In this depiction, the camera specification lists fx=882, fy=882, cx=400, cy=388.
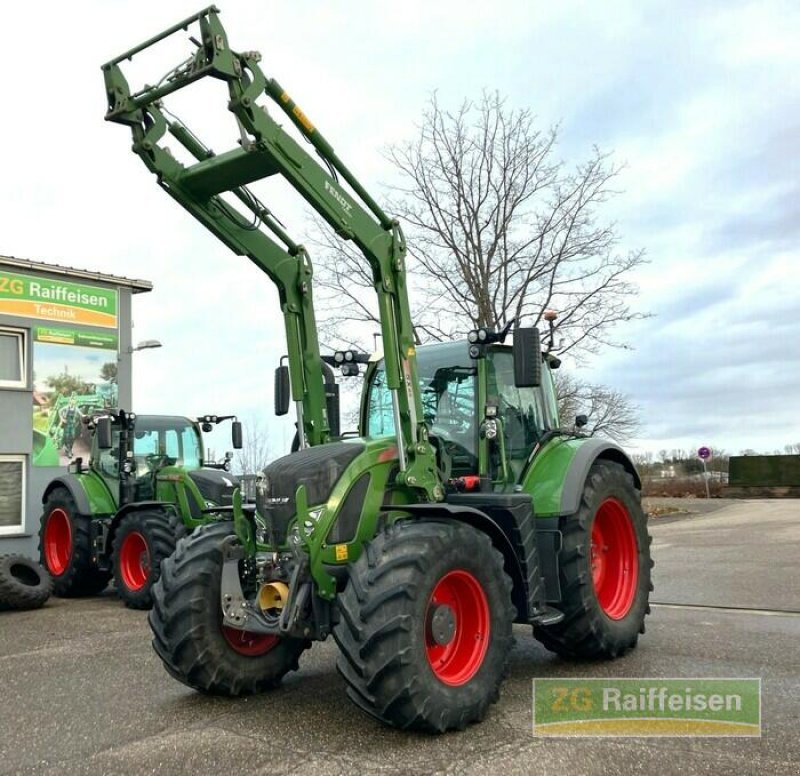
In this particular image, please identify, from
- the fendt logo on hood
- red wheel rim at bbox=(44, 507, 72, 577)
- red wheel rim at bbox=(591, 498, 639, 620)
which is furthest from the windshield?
red wheel rim at bbox=(44, 507, 72, 577)

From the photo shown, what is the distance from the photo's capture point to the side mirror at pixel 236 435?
41.4 feet

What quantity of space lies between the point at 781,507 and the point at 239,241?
25.6 m

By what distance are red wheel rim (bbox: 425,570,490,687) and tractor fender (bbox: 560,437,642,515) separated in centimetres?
126

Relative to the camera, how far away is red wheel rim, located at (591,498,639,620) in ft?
23.3

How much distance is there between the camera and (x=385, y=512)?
5.60 metres

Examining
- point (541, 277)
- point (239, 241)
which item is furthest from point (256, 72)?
point (541, 277)

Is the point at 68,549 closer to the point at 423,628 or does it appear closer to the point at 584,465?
the point at 584,465

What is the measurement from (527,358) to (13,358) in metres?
13.7

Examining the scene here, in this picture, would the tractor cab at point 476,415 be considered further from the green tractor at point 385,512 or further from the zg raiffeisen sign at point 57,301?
the zg raiffeisen sign at point 57,301

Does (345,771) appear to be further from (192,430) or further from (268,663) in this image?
(192,430)

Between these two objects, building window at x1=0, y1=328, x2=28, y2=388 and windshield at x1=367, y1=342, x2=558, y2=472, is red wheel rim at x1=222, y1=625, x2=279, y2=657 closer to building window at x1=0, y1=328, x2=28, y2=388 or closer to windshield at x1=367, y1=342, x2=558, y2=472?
windshield at x1=367, y1=342, x2=558, y2=472

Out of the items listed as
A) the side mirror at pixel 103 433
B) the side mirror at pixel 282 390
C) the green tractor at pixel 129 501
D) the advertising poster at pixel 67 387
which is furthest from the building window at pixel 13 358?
the side mirror at pixel 282 390

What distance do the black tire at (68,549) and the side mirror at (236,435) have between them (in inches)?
88.4

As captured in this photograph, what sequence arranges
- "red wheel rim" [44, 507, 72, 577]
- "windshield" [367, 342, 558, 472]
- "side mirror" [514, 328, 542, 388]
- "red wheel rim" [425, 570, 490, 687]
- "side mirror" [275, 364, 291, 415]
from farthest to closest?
"red wheel rim" [44, 507, 72, 577] < "side mirror" [275, 364, 291, 415] < "windshield" [367, 342, 558, 472] < "side mirror" [514, 328, 542, 388] < "red wheel rim" [425, 570, 490, 687]
